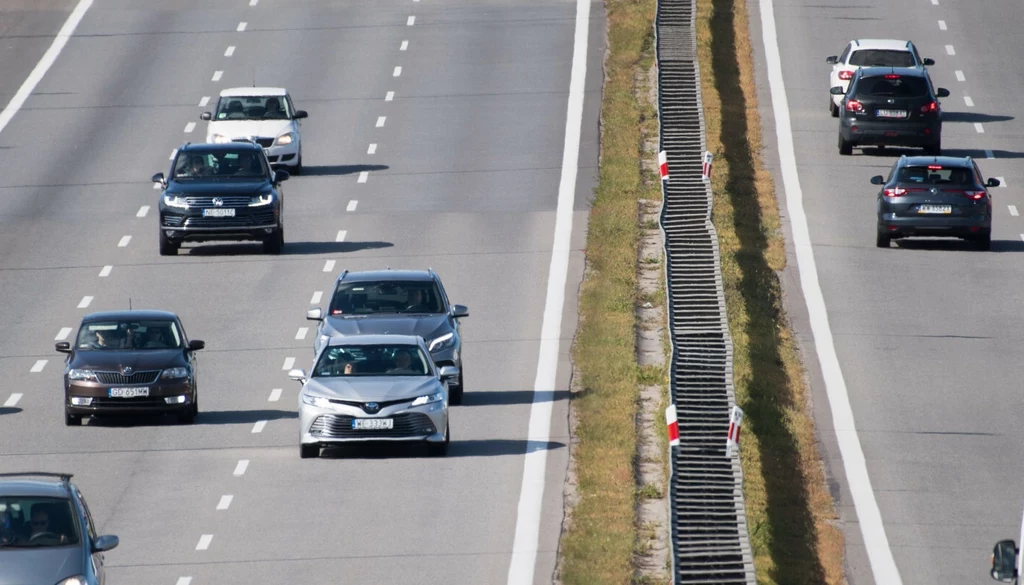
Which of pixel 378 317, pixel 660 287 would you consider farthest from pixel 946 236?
pixel 378 317

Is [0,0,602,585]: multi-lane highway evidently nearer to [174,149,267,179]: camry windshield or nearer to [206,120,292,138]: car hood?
[206,120,292,138]: car hood

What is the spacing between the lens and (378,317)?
27562mm

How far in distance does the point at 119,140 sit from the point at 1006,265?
19557 millimetres

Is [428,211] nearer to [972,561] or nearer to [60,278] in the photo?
[60,278]

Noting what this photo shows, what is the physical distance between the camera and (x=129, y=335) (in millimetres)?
26641

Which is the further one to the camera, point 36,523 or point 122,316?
point 122,316

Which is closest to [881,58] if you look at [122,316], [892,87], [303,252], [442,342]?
[892,87]

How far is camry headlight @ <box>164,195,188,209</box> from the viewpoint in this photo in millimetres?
36250

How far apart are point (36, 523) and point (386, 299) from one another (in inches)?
475

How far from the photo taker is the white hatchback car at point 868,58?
4847 centimetres

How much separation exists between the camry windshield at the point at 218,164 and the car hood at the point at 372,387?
13232 millimetres

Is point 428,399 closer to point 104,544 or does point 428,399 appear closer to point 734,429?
point 734,429

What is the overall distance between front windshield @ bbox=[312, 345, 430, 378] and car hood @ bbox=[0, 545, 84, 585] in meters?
8.74

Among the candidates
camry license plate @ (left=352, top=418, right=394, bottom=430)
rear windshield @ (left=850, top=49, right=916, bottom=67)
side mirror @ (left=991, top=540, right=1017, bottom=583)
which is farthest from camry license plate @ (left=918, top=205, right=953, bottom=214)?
side mirror @ (left=991, top=540, right=1017, bottom=583)
